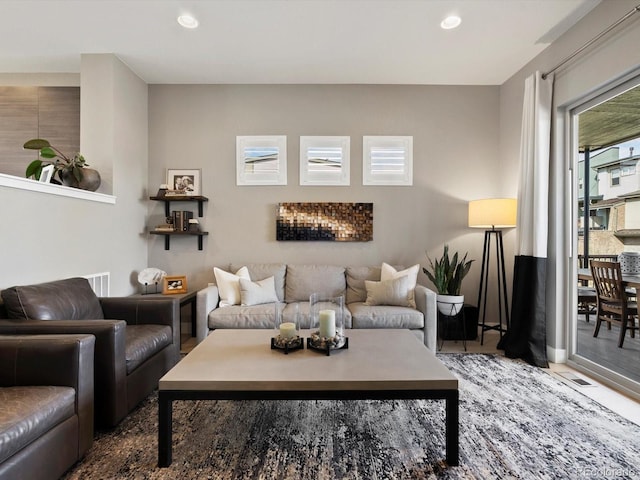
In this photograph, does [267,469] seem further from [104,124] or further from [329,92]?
[329,92]

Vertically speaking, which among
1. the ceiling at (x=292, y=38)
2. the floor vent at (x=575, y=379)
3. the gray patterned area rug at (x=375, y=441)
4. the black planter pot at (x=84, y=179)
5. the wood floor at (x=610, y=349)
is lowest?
the floor vent at (x=575, y=379)

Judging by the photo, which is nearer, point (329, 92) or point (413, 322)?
point (413, 322)

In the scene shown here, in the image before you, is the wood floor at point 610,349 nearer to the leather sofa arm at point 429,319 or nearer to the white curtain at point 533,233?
the white curtain at point 533,233

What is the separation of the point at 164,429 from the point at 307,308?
1.73 m

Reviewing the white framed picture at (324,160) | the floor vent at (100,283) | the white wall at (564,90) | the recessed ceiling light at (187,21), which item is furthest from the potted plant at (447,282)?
the floor vent at (100,283)

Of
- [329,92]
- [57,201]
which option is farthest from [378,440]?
[329,92]

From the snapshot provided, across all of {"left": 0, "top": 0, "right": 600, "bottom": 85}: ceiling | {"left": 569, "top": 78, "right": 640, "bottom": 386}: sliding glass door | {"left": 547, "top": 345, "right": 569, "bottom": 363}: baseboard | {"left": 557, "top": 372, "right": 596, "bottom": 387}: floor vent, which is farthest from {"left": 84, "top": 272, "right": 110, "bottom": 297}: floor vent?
{"left": 569, "top": 78, "right": 640, "bottom": 386}: sliding glass door

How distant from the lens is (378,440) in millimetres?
1793

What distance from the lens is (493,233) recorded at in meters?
3.82

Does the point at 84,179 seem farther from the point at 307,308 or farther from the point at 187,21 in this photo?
the point at 307,308

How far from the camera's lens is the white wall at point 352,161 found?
3.89 m

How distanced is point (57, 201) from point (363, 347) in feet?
8.50

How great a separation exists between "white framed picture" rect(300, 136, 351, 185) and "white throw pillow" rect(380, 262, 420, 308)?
44.4 inches

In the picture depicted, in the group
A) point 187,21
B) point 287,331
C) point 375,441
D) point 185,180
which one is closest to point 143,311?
point 287,331
